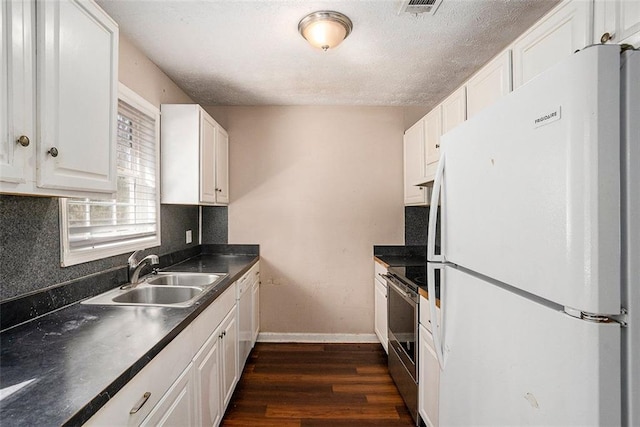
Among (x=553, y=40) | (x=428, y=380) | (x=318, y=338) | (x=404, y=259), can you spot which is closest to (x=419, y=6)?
(x=553, y=40)

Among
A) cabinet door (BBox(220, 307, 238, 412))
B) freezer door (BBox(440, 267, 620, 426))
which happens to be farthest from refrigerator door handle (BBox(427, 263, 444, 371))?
cabinet door (BBox(220, 307, 238, 412))

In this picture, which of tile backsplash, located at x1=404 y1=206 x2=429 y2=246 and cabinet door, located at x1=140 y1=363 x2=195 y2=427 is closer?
cabinet door, located at x1=140 y1=363 x2=195 y2=427

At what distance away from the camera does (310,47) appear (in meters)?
2.02

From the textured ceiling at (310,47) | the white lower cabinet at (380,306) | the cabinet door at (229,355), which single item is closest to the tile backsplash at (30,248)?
the cabinet door at (229,355)

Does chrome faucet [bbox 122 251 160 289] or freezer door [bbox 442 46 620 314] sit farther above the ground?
freezer door [bbox 442 46 620 314]

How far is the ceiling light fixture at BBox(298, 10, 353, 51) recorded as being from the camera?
1.66 meters

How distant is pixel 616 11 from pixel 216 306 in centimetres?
213

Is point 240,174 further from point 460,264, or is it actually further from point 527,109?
point 527,109

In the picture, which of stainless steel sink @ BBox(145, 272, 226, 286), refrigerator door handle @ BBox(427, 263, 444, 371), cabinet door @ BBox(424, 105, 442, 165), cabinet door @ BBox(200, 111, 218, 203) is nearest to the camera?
refrigerator door handle @ BBox(427, 263, 444, 371)

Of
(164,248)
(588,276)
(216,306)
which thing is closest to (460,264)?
(588,276)

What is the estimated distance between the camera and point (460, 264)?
46.8 inches

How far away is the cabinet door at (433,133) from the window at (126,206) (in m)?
2.09

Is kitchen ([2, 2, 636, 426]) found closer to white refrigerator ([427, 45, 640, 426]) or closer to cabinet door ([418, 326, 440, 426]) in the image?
cabinet door ([418, 326, 440, 426])

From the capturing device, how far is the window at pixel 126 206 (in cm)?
154
